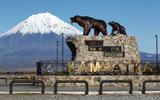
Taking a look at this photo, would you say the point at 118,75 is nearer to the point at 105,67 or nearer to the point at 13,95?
the point at 105,67

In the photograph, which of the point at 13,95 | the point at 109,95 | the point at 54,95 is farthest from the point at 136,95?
the point at 13,95

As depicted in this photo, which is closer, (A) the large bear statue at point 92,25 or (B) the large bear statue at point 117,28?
(A) the large bear statue at point 92,25

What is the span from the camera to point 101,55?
140 feet

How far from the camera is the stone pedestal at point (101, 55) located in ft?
139

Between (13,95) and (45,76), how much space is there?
13614 mm

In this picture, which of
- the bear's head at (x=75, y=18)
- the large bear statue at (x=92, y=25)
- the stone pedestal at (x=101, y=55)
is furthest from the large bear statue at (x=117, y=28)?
the bear's head at (x=75, y=18)

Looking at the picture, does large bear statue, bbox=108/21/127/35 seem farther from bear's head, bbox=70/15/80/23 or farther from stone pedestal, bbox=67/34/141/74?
bear's head, bbox=70/15/80/23

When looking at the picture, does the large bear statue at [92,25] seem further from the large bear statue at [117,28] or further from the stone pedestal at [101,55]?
the stone pedestal at [101,55]

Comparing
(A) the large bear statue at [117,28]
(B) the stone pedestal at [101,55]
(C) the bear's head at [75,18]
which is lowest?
(B) the stone pedestal at [101,55]

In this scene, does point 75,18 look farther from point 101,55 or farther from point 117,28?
point 101,55

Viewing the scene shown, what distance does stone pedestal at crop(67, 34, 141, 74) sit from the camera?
139 ft

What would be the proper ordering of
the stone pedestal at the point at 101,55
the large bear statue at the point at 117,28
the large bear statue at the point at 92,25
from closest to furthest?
the stone pedestal at the point at 101,55 → the large bear statue at the point at 92,25 → the large bear statue at the point at 117,28

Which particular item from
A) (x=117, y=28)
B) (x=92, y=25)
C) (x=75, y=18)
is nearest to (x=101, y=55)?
(x=92, y=25)

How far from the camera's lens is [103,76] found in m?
41.4
